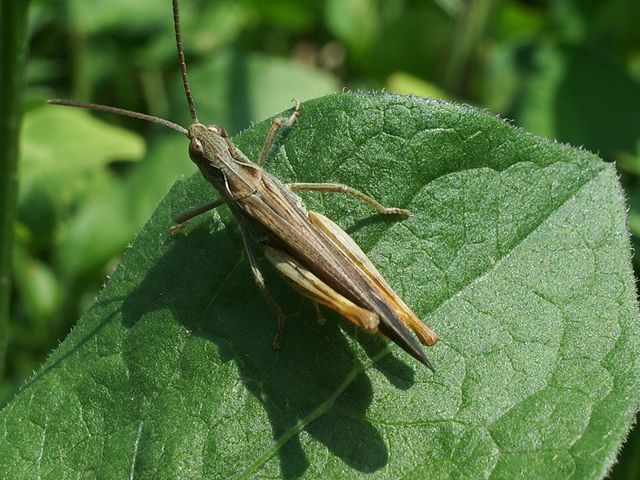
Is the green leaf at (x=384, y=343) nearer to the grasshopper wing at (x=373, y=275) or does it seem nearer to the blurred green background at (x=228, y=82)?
the grasshopper wing at (x=373, y=275)

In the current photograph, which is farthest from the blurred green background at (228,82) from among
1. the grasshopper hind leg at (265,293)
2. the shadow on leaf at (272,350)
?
the grasshopper hind leg at (265,293)

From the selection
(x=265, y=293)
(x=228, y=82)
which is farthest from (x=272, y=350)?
(x=228, y=82)

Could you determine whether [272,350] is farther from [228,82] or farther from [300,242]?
[228,82]

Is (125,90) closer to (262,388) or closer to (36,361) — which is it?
(36,361)

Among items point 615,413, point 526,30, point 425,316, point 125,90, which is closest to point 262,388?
point 425,316

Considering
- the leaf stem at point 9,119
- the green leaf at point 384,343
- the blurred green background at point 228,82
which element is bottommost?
the green leaf at point 384,343

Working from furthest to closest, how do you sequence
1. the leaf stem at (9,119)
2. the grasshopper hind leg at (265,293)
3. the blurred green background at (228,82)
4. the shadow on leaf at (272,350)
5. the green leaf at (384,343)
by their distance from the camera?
the blurred green background at (228,82), the leaf stem at (9,119), the grasshopper hind leg at (265,293), the shadow on leaf at (272,350), the green leaf at (384,343)

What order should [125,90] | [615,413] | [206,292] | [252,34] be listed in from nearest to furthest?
[615,413], [206,292], [125,90], [252,34]
